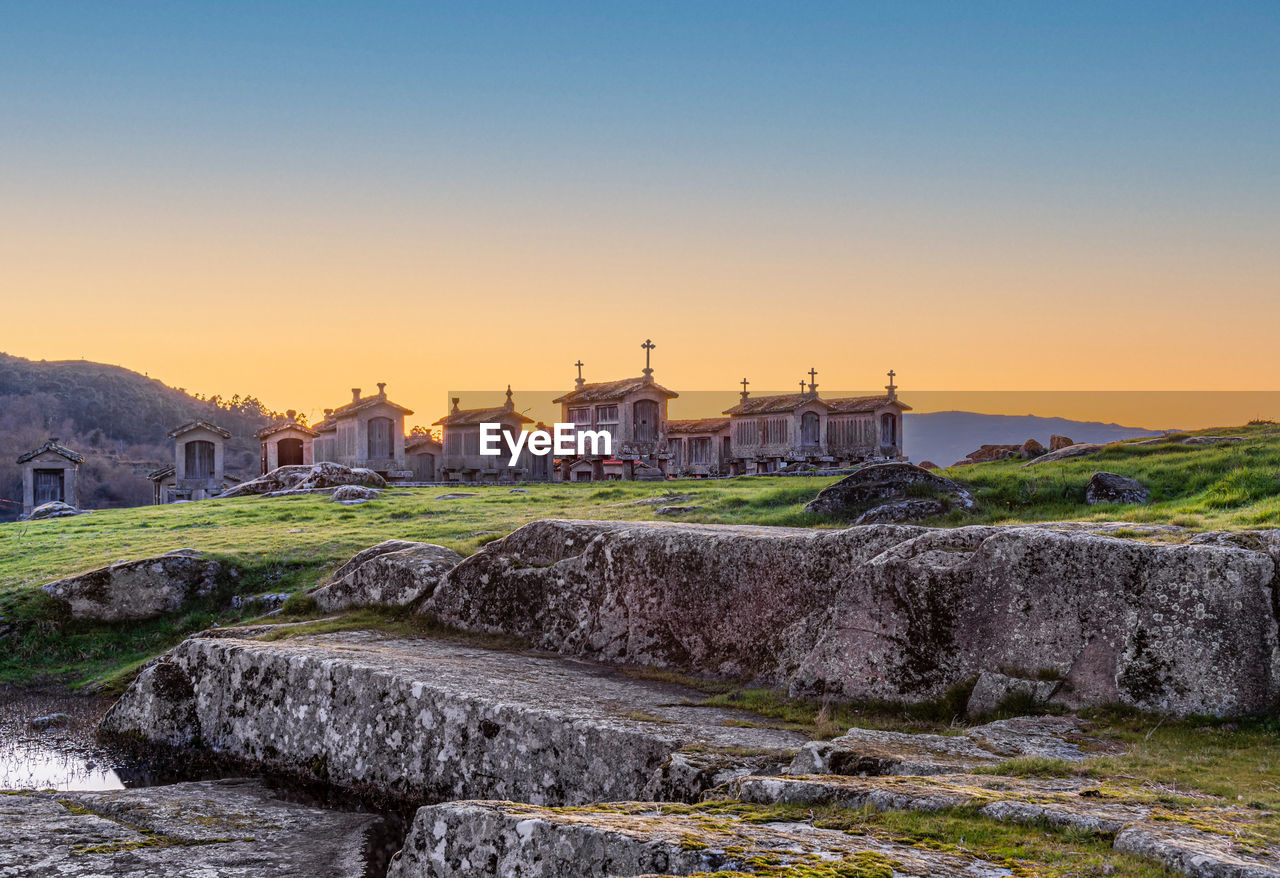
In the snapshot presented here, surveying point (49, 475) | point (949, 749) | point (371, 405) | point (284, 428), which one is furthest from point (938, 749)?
point (49, 475)

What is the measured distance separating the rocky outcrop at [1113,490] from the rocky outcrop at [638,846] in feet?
34.8

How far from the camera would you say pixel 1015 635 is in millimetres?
7137

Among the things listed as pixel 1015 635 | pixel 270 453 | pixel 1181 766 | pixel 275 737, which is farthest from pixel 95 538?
pixel 270 453

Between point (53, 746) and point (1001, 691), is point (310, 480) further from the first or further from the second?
point (1001, 691)

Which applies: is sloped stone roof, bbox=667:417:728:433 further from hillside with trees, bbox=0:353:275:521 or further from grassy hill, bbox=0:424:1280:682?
hillside with trees, bbox=0:353:275:521

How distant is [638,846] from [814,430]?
51716 millimetres

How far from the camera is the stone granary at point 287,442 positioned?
171ft

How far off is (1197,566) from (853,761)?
2.96 metres

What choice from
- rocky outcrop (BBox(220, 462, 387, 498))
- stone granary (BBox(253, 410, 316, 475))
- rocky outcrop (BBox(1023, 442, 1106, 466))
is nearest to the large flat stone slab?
rocky outcrop (BBox(1023, 442, 1106, 466))

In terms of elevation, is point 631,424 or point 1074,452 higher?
point 631,424

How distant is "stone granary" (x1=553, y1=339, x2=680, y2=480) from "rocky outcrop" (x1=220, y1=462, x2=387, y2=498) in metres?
16.5

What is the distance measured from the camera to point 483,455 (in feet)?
178

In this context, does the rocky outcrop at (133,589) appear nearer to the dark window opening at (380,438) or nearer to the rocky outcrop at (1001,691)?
the rocky outcrop at (1001,691)

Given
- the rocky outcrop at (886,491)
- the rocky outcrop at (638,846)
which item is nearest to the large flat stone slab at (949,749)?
the rocky outcrop at (638,846)
